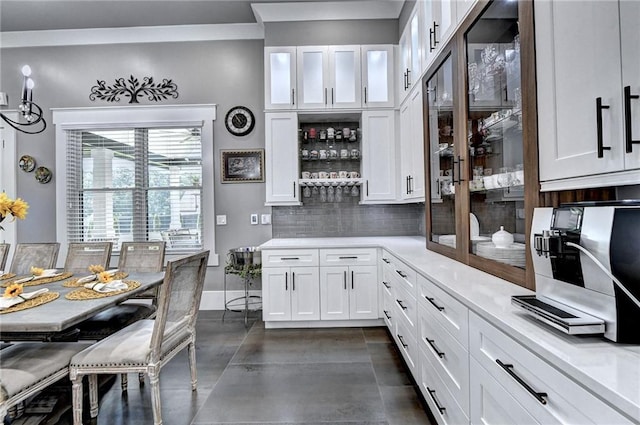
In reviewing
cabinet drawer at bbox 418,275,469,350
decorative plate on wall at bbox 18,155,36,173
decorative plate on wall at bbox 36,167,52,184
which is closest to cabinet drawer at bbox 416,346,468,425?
cabinet drawer at bbox 418,275,469,350

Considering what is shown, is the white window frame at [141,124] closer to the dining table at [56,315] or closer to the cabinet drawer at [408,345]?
the dining table at [56,315]

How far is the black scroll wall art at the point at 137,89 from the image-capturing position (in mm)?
4047

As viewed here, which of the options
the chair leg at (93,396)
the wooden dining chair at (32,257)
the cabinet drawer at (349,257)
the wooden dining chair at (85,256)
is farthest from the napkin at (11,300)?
the cabinet drawer at (349,257)

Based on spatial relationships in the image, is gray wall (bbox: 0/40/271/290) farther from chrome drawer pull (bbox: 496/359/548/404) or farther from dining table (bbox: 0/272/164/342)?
chrome drawer pull (bbox: 496/359/548/404)

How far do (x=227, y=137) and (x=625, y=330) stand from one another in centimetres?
395

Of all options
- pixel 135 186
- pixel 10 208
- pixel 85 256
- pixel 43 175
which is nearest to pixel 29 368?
pixel 10 208

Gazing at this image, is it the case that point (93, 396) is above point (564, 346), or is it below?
below

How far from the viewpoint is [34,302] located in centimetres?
187

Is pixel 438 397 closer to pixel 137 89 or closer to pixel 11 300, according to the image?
pixel 11 300

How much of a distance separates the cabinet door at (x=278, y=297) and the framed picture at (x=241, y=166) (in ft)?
4.28

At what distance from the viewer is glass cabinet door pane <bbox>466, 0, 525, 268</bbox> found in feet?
4.81

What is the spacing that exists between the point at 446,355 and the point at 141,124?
4.24m

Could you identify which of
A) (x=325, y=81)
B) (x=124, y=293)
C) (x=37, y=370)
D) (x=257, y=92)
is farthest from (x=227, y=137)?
(x=37, y=370)

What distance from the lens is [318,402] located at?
2031 mm
